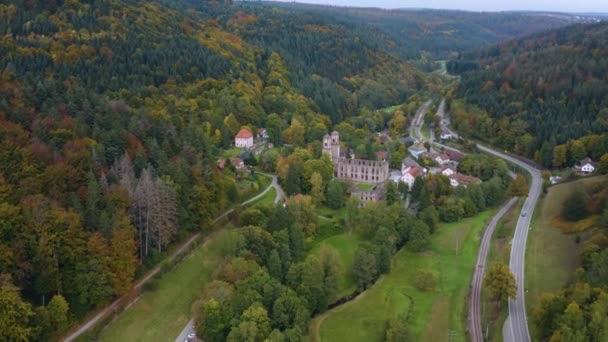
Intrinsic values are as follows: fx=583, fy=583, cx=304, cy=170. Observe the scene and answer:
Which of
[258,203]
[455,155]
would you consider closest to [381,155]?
[455,155]

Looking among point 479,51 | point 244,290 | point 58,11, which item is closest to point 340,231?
point 244,290

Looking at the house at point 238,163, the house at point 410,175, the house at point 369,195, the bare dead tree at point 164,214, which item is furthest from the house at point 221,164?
the house at point 410,175

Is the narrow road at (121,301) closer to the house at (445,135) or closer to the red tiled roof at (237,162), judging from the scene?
the red tiled roof at (237,162)

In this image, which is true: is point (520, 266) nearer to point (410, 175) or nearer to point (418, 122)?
point (410, 175)

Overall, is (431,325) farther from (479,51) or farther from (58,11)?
(479,51)

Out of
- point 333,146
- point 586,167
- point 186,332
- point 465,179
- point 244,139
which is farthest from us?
point 244,139

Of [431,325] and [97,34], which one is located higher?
[97,34]

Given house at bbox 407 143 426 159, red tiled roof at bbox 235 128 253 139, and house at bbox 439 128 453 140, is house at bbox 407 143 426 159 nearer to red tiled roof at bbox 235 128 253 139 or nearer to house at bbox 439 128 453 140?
house at bbox 439 128 453 140
